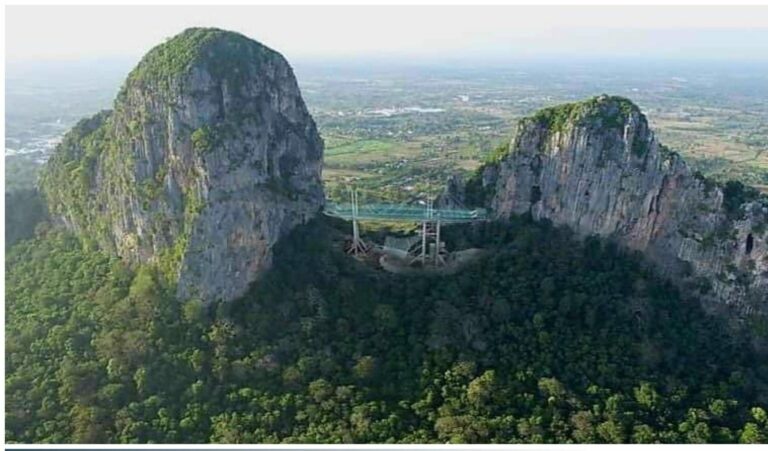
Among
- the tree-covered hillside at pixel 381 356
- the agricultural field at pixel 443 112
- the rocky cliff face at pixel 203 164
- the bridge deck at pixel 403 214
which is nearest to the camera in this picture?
the tree-covered hillside at pixel 381 356

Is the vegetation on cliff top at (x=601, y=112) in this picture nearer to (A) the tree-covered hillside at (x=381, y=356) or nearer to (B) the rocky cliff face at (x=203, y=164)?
(A) the tree-covered hillside at (x=381, y=356)

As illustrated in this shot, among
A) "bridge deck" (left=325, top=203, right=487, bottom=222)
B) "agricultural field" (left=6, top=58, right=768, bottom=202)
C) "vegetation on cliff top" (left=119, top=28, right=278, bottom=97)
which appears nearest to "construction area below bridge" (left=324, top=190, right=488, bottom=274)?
"bridge deck" (left=325, top=203, right=487, bottom=222)

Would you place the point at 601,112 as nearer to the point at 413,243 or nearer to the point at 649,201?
the point at 649,201

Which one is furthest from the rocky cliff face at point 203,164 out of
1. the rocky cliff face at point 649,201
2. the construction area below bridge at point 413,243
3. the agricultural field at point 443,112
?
the agricultural field at point 443,112

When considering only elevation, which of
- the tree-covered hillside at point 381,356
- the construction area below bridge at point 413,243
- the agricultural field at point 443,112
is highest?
the agricultural field at point 443,112

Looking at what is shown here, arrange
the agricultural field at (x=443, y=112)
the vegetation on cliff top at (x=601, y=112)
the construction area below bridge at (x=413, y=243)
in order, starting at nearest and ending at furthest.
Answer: the vegetation on cliff top at (x=601, y=112) → the construction area below bridge at (x=413, y=243) → the agricultural field at (x=443, y=112)

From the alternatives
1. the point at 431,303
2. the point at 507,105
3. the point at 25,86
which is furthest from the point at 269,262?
the point at 507,105

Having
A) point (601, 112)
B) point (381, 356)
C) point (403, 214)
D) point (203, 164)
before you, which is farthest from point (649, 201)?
point (203, 164)

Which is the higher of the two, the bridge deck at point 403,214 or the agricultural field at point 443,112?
the agricultural field at point 443,112
